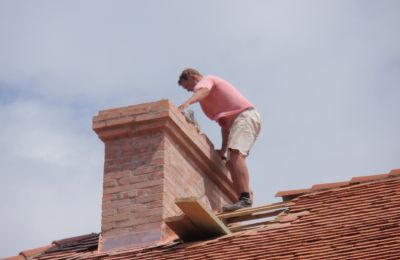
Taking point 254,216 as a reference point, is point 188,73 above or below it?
above

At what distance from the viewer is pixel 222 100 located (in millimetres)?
11312

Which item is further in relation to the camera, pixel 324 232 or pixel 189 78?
pixel 189 78

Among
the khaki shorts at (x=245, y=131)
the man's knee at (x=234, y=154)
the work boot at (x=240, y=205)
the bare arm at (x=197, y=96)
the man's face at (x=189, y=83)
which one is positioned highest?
the man's face at (x=189, y=83)

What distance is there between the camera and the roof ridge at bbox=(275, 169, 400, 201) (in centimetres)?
965

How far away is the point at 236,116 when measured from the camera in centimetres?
1126

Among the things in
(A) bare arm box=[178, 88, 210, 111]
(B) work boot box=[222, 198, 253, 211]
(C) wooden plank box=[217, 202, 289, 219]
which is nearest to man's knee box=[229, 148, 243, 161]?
(B) work boot box=[222, 198, 253, 211]

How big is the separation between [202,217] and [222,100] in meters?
2.10

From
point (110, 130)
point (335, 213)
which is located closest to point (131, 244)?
point (110, 130)

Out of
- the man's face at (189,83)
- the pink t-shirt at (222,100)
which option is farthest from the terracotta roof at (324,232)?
the man's face at (189,83)

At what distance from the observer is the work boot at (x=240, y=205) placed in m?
10.4

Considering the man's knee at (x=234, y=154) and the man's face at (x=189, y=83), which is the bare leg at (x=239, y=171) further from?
the man's face at (x=189, y=83)

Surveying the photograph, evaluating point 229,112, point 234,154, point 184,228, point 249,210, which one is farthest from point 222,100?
point 184,228

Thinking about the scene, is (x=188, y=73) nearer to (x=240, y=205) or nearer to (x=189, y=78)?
(x=189, y=78)

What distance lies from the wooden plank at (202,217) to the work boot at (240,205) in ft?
2.16
